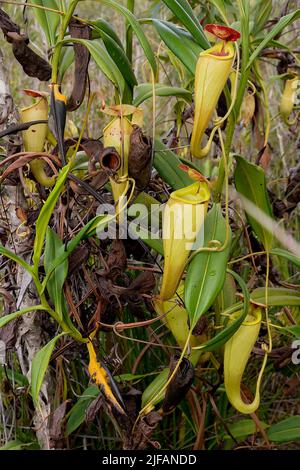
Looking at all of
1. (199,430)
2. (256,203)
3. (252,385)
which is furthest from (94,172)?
(252,385)

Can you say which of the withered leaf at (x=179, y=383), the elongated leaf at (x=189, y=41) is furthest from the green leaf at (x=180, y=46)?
the withered leaf at (x=179, y=383)

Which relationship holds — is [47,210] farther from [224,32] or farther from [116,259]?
[224,32]

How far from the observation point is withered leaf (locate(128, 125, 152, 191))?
906 millimetres

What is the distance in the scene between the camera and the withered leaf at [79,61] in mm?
986

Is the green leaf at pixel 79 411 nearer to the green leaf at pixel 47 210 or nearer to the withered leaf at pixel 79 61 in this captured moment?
the green leaf at pixel 47 210

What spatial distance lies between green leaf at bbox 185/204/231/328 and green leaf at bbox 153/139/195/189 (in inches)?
5.1

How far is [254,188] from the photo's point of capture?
3.47ft

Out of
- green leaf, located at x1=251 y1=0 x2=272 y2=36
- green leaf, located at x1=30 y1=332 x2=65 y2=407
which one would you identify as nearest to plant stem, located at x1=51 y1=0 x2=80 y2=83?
green leaf, located at x1=30 y1=332 x2=65 y2=407

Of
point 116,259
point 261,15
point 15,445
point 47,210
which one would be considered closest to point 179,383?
point 116,259

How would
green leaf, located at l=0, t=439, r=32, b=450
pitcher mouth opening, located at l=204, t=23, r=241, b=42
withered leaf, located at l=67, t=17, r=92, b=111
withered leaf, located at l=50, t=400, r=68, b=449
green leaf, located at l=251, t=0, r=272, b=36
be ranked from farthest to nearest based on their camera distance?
green leaf, located at l=251, t=0, r=272, b=36 → green leaf, located at l=0, t=439, r=32, b=450 → withered leaf, located at l=50, t=400, r=68, b=449 → withered leaf, located at l=67, t=17, r=92, b=111 → pitcher mouth opening, located at l=204, t=23, r=241, b=42

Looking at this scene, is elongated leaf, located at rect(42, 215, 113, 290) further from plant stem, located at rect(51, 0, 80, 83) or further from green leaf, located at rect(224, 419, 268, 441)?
green leaf, located at rect(224, 419, 268, 441)

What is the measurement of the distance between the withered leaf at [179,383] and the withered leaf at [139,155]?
302 mm

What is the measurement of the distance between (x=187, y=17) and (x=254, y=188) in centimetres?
31
